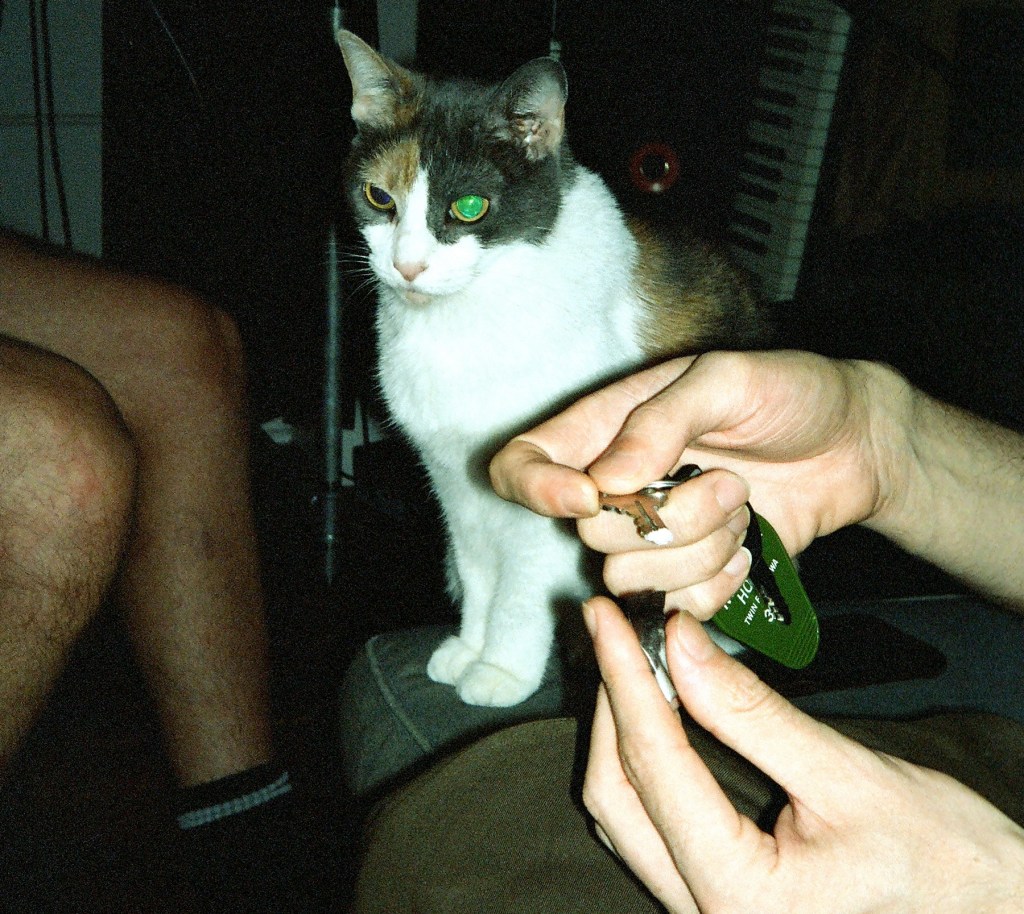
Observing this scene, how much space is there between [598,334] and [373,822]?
2.18ft

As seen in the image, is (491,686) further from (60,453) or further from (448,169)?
(448,169)

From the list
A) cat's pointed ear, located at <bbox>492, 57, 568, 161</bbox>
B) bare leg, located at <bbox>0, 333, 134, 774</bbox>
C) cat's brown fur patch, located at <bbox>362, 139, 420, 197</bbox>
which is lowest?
bare leg, located at <bbox>0, 333, 134, 774</bbox>

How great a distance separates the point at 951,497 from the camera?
0.99 meters

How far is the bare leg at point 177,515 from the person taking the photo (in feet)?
3.84

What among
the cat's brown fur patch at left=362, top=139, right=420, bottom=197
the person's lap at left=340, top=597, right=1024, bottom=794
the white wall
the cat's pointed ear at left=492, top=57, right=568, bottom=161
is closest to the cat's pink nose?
the cat's brown fur patch at left=362, top=139, right=420, bottom=197

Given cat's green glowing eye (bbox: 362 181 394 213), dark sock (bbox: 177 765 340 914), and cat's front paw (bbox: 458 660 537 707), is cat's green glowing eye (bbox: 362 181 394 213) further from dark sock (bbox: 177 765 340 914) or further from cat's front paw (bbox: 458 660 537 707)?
dark sock (bbox: 177 765 340 914)

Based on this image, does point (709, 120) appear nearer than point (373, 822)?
No

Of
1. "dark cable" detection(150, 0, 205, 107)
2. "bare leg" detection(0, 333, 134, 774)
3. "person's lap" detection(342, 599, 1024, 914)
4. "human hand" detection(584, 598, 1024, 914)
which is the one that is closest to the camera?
"human hand" detection(584, 598, 1024, 914)

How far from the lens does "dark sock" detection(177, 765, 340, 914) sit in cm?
116

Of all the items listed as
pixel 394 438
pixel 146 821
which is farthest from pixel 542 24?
pixel 146 821

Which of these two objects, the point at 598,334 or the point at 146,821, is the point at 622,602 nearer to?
the point at 598,334

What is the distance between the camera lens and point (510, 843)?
28.2 inches

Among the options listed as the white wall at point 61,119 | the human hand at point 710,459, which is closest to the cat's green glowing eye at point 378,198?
the human hand at point 710,459

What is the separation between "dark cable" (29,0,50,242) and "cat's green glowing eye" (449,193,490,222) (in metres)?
1.44
